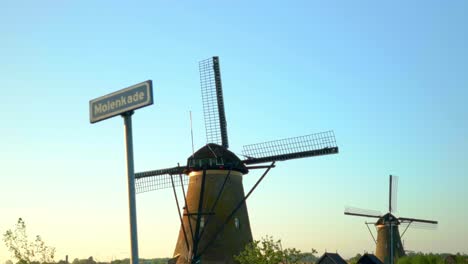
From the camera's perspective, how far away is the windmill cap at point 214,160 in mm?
33469

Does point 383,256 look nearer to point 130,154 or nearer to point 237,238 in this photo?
point 237,238

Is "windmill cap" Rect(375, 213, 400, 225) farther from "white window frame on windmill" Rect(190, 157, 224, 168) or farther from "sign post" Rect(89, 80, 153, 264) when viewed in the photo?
"sign post" Rect(89, 80, 153, 264)

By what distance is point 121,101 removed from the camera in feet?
23.6

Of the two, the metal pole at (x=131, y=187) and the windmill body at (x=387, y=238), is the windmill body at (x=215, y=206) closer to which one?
the metal pole at (x=131, y=187)

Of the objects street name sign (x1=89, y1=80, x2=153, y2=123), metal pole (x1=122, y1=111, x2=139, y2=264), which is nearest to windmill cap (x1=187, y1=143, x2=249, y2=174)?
street name sign (x1=89, y1=80, x2=153, y2=123)

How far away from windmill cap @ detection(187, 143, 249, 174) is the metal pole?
2617 cm

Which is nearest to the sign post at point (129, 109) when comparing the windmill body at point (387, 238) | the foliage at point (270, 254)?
the foliage at point (270, 254)

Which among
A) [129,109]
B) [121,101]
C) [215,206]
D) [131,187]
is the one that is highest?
[215,206]

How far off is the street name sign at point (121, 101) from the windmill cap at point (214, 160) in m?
26.0

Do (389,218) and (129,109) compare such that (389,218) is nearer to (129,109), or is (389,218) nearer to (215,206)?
(215,206)

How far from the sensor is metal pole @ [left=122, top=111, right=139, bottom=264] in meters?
6.96

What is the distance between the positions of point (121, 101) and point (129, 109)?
18cm

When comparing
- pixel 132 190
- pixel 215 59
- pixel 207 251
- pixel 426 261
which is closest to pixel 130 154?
pixel 132 190

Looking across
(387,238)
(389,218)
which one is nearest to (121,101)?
(389,218)
